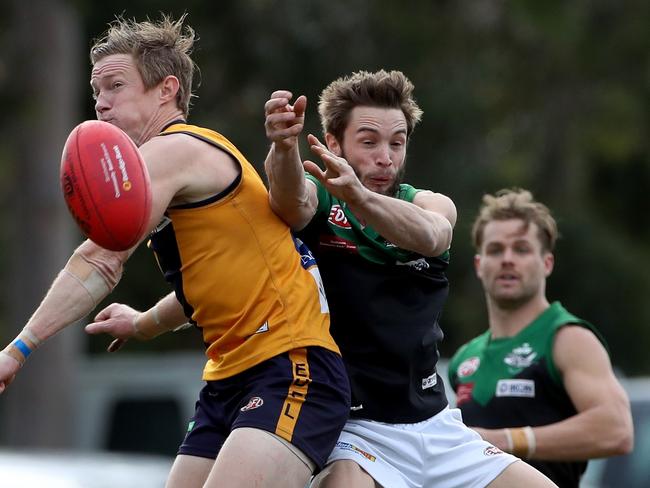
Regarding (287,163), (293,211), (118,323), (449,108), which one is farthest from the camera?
(449,108)

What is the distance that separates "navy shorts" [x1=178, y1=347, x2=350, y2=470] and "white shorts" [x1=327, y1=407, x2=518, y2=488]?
1.08 feet

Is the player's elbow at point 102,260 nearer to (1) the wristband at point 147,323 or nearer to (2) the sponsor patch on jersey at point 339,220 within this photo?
(1) the wristband at point 147,323

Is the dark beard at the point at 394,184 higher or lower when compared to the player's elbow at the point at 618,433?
higher

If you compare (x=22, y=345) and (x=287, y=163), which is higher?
(x=287, y=163)

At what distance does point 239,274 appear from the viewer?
4949 mm

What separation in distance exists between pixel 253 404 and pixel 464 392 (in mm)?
2402

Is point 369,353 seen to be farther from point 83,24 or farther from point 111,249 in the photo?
point 83,24

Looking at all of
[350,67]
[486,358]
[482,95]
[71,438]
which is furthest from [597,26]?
[486,358]

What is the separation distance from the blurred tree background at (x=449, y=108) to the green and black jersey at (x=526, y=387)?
8.98 meters

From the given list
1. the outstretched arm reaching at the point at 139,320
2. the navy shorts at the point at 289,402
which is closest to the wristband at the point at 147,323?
the outstretched arm reaching at the point at 139,320

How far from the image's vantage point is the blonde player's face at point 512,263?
7059 millimetres

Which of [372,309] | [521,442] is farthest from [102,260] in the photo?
[521,442]

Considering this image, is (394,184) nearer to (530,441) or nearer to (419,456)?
(419,456)

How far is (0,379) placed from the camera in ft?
15.5
